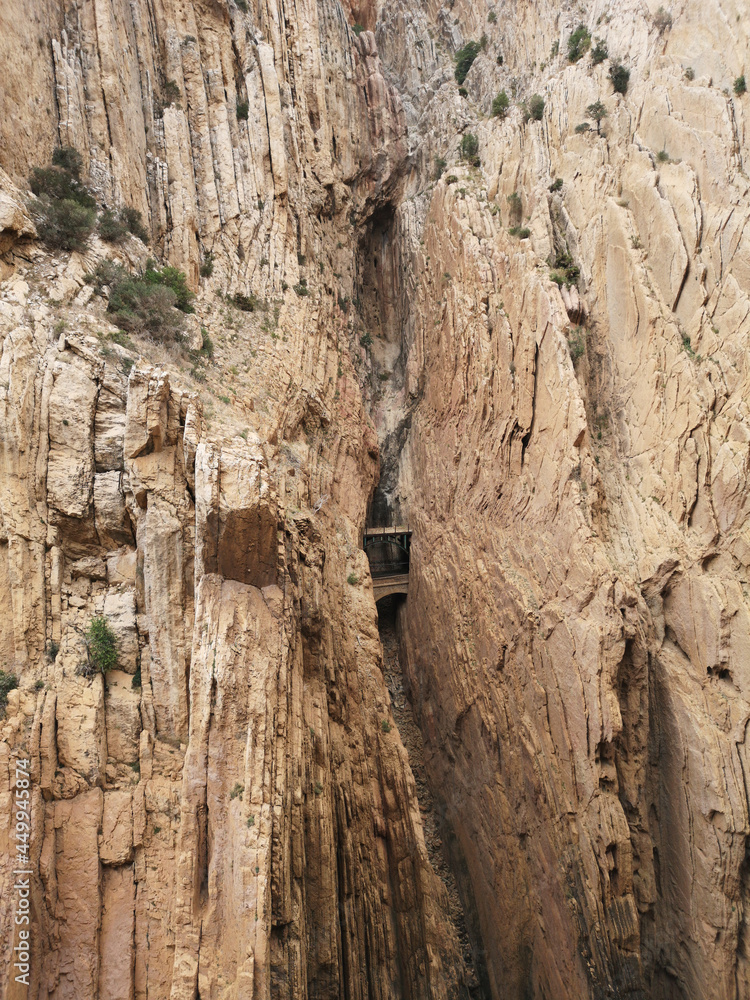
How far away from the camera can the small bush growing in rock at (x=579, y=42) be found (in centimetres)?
1869

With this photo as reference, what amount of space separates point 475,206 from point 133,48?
11.4 m

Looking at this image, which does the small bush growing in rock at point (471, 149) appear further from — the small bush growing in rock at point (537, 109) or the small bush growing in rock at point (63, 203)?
the small bush growing in rock at point (63, 203)

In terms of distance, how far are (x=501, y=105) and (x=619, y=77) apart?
493 cm

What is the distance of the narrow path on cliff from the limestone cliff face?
386 millimetres

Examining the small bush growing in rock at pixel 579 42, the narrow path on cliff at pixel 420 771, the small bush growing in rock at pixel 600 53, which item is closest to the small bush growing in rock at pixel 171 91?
the small bush growing in rock at pixel 579 42

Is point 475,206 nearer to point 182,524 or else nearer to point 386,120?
point 386,120

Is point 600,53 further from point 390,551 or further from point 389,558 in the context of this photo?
point 389,558

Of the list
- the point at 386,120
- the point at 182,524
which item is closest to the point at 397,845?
the point at 182,524

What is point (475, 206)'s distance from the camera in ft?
63.7

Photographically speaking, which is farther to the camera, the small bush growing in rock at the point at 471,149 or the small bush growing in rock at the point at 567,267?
the small bush growing in rock at the point at 471,149

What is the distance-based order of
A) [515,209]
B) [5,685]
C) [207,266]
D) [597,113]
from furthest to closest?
[515,209], [597,113], [207,266], [5,685]

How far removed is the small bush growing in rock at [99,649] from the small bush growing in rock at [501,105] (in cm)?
2224

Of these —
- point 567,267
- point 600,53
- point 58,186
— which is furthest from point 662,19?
point 58,186

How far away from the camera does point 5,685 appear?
26.7 feet
